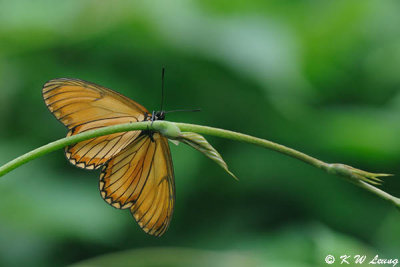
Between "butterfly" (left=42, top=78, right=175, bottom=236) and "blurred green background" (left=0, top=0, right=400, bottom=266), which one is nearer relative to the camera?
"butterfly" (left=42, top=78, right=175, bottom=236)

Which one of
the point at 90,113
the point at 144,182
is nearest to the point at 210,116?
the point at 144,182

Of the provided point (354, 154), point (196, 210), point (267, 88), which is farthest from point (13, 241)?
point (354, 154)

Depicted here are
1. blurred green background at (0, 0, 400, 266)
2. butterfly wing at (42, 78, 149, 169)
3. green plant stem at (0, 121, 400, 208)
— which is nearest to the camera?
green plant stem at (0, 121, 400, 208)
